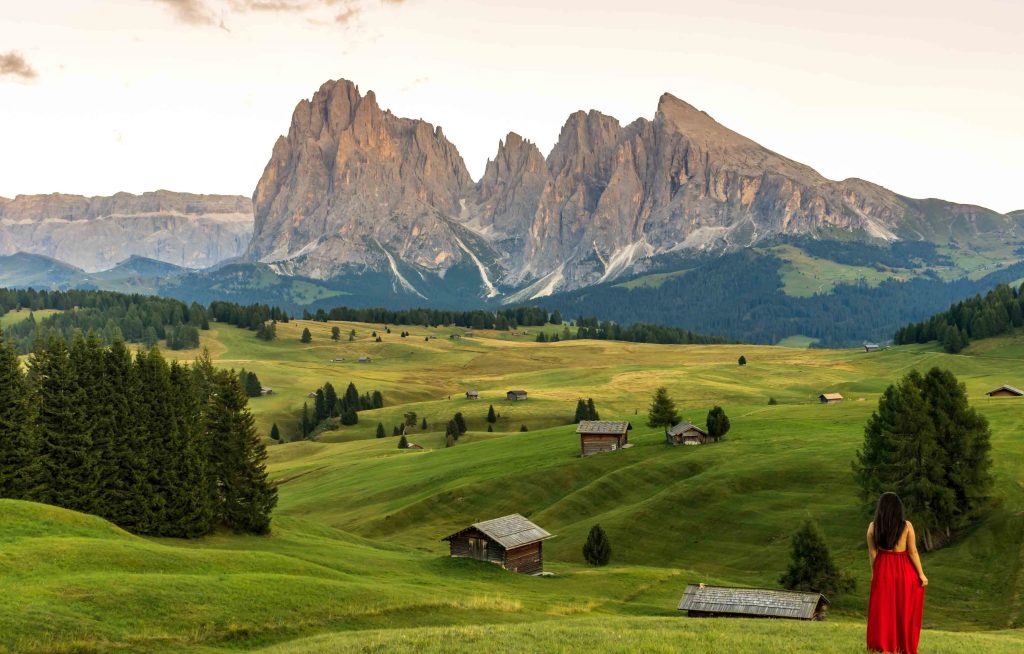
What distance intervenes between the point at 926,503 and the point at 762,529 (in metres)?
12.9

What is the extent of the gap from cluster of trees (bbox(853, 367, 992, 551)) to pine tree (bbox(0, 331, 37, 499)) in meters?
60.8

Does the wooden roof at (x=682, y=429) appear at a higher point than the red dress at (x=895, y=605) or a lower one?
lower

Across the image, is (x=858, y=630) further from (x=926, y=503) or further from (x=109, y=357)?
(x=109, y=357)

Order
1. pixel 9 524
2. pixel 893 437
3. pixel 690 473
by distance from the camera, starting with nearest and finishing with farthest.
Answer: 1. pixel 9 524
2. pixel 893 437
3. pixel 690 473

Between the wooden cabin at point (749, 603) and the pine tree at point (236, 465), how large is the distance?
106 ft

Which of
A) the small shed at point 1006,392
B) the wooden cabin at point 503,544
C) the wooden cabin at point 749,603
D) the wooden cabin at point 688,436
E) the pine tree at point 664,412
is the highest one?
the small shed at point 1006,392

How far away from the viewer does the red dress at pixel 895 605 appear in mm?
19266

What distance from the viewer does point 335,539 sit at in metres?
71.3

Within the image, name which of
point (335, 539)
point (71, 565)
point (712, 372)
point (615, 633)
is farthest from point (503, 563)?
point (712, 372)

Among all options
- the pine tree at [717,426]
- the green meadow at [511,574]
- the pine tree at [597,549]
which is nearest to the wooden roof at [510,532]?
the green meadow at [511,574]

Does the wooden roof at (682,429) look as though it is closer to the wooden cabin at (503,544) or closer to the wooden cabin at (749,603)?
the wooden cabin at (503,544)

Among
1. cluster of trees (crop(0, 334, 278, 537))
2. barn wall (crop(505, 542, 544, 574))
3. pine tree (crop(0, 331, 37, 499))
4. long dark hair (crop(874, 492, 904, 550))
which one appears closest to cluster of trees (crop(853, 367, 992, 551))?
A: barn wall (crop(505, 542, 544, 574))

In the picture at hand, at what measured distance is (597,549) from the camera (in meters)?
69.0

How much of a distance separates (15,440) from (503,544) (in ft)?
107
